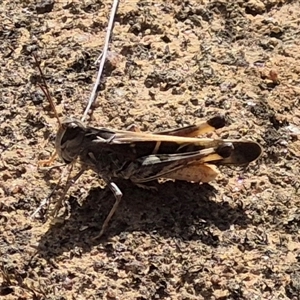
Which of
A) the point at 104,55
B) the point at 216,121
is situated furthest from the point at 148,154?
the point at 104,55

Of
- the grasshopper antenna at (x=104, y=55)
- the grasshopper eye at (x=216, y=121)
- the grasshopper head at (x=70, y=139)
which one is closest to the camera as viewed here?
the grasshopper head at (x=70, y=139)

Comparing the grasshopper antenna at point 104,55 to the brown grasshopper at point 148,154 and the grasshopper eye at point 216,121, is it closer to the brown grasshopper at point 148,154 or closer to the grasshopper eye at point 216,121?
the brown grasshopper at point 148,154

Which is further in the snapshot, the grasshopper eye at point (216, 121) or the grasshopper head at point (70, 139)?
the grasshopper eye at point (216, 121)

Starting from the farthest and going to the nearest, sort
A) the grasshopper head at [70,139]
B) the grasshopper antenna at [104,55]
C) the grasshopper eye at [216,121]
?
the grasshopper antenna at [104,55] < the grasshopper eye at [216,121] < the grasshopper head at [70,139]

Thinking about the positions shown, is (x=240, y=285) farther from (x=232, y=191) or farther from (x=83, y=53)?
(x=83, y=53)

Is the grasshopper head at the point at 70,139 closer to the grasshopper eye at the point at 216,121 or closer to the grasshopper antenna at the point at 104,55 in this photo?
the grasshopper antenna at the point at 104,55

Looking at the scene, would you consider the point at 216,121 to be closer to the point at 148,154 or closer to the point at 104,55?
the point at 148,154

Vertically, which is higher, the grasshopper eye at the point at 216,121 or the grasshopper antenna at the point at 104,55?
the grasshopper eye at the point at 216,121

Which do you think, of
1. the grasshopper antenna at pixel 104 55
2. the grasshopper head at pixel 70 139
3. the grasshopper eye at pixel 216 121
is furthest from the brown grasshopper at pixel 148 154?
the grasshopper antenna at pixel 104 55
